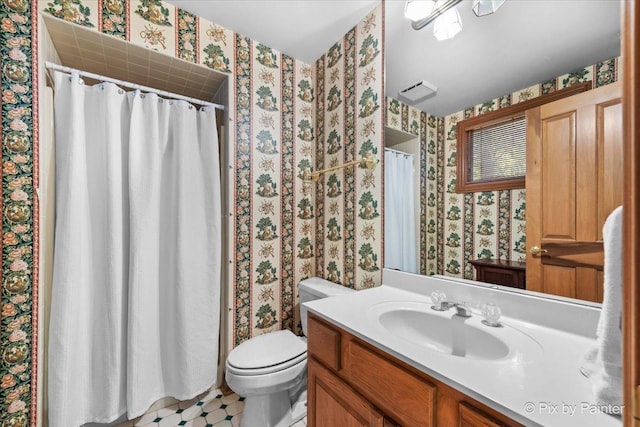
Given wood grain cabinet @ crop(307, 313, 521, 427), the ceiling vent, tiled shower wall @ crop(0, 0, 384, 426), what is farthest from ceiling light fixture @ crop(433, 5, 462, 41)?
wood grain cabinet @ crop(307, 313, 521, 427)

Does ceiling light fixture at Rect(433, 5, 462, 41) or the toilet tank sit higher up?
ceiling light fixture at Rect(433, 5, 462, 41)

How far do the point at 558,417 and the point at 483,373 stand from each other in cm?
14

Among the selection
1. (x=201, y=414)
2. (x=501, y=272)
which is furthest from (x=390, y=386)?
(x=201, y=414)

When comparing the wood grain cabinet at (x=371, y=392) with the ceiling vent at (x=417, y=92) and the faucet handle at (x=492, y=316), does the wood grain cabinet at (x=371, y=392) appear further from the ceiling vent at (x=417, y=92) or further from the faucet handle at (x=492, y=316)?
the ceiling vent at (x=417, y=92)

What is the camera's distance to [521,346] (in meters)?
0.71

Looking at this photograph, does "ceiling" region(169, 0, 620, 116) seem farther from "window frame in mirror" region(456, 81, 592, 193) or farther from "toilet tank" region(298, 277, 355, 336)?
"toilet tank" region(298, 277, 355, 336)

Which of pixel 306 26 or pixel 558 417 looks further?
pixel 306 26

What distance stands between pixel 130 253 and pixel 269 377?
3.18 ft

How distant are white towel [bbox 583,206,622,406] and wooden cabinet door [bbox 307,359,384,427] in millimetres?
507

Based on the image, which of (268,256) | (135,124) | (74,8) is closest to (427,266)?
(268,256)

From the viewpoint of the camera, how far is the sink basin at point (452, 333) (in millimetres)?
740

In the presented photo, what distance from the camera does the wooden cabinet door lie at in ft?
2.58

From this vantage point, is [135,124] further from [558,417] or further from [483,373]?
[558,417]

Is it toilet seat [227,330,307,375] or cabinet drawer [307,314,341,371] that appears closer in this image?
cabinet drawer [307,314,341,371]
